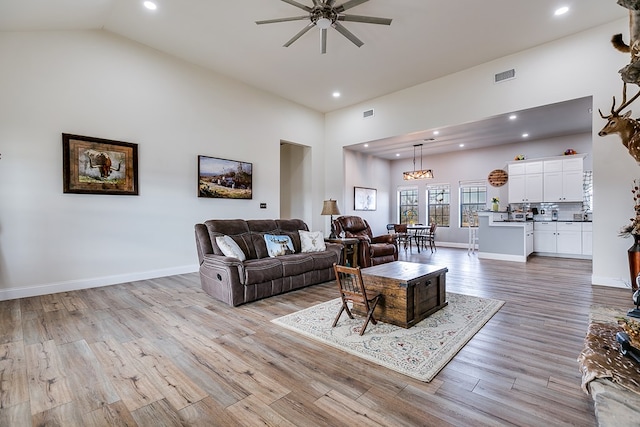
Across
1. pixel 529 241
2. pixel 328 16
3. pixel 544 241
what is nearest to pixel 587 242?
pixel 544 241

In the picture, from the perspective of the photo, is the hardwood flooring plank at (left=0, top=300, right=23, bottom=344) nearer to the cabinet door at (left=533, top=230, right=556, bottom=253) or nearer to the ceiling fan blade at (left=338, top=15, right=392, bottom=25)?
the ceiling fan blade at (left=338, top=15, right=392, bottom=25)

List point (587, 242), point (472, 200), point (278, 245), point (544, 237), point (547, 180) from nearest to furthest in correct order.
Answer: point (278, 245)
point (587, 242)
point (544, 237)
point (547, 180)
point (472, 200)

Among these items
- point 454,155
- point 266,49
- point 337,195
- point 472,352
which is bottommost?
point 472,352

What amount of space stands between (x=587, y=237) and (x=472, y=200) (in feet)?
10.2

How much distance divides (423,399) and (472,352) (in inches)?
33.6

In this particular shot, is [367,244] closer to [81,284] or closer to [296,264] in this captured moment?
[296,264]

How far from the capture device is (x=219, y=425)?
1.57m

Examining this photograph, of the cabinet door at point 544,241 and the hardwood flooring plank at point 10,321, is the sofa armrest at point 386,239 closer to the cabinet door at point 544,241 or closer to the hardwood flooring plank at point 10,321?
the cabinet door at point 544,241

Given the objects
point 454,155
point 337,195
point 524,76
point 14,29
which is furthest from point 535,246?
point 14,29

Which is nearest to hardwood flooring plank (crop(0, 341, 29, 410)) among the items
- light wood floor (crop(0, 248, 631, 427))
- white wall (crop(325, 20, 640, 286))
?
light wood floor (crop(0, 248, 631, 427))

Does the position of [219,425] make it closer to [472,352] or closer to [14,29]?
[472,352]

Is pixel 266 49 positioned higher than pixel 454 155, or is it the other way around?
pixel 266 49

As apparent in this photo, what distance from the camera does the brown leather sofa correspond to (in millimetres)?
3578

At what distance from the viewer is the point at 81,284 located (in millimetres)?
4340
